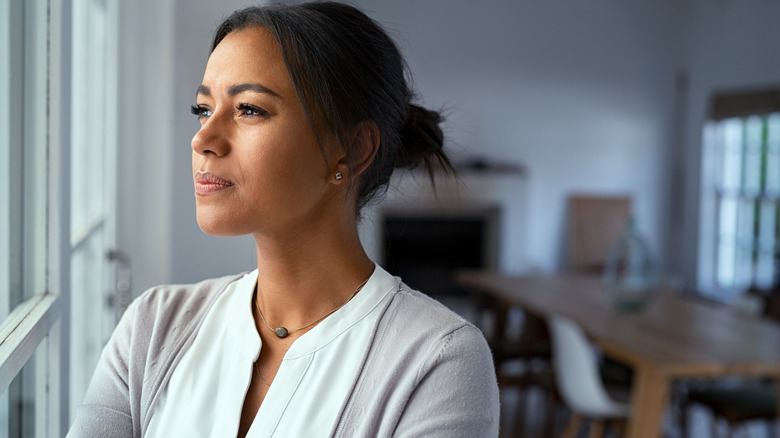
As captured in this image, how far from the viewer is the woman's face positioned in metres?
1.00

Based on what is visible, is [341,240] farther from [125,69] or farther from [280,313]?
[125,69]

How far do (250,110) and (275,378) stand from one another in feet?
1.17

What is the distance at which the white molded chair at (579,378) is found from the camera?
3.22 metres

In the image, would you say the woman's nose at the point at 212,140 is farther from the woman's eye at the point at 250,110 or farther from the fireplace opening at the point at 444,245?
the fireplace opening at the point at 444,245

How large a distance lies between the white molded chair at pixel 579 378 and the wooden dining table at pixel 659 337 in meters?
0.09

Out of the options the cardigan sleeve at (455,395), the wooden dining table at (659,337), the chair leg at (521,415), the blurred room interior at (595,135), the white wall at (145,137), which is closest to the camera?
the cardigan sleeve at (455,395)

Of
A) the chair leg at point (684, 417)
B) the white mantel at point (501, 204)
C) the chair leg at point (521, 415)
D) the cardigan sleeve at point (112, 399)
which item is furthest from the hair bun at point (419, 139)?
the white mantel at point (501, 204)

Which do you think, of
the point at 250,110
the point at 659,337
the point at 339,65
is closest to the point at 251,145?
the point at 250,110

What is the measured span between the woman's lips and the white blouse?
216mm

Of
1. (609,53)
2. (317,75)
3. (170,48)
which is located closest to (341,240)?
(317,75)

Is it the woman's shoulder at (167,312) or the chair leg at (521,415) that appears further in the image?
the chair leg at (521,415)

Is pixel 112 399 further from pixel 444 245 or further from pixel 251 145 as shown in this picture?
pixel 444 245

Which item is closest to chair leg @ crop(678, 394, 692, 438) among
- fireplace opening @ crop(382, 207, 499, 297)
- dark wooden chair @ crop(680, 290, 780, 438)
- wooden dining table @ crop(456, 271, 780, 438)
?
dark wooden chair @ crop(680, 290, 780, 438)

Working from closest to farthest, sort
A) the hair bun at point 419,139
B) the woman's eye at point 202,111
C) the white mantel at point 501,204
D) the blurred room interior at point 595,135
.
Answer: the woman's eye at point 202,111 < the hair bun at point 419,139 < the blurred room interior at point 595,135 < the white mantel at point 501,204
